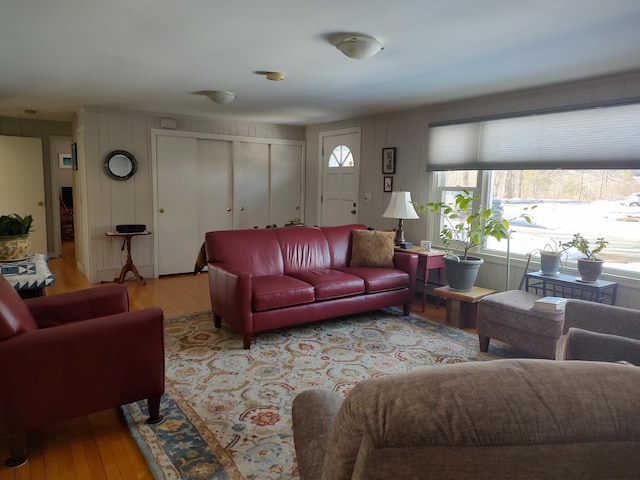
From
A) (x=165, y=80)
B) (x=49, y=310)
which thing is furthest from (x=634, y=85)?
(x=49, y=310)

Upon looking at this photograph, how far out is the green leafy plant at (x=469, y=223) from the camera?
3.85 metres

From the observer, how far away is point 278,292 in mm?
3482

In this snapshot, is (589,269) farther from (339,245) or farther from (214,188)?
(214,188)

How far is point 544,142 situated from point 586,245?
979 mm

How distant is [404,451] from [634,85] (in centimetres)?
371

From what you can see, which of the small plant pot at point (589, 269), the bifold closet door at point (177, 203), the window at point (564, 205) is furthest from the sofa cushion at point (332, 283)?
the bifold closet door at point (177, 203)

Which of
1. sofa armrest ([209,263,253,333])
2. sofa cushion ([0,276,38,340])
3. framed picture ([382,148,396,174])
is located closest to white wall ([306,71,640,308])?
framed picture ([382,148,396,174])

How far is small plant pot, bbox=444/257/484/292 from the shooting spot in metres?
3.97

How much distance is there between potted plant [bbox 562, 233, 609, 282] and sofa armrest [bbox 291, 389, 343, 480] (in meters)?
2.84

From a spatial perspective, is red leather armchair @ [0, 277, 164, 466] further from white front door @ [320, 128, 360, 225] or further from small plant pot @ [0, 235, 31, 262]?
white front door @ [320, 128, 360, 225]

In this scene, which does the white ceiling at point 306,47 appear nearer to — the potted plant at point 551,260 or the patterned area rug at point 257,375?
the potted plant at point 551,260

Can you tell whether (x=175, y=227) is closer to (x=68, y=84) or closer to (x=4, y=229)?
(x=68, y=84)

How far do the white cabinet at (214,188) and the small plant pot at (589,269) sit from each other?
4409 millimetres

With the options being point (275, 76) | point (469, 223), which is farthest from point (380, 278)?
point (275, 76)
